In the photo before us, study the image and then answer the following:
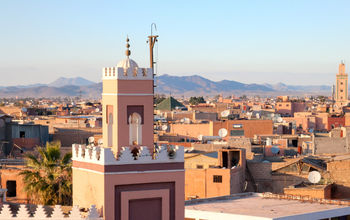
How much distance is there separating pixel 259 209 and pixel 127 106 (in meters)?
8.45

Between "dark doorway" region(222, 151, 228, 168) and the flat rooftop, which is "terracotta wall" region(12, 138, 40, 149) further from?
the flat rooftop

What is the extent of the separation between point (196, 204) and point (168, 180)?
8684 mm

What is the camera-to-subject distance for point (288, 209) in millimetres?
20484

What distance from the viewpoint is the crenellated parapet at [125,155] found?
41.9 ft

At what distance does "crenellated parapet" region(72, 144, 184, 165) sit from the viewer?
1277cm

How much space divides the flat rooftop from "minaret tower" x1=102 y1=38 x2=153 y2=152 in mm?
6659

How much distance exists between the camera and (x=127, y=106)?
1316cm

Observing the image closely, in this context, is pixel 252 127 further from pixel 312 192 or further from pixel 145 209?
pixel 145 209

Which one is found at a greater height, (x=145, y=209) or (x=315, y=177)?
(x=145, y=209)

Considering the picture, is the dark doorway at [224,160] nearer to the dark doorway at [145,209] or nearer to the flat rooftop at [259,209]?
the flat rooftop at [259,209]

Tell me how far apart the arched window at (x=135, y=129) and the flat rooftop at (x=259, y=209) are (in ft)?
21.8

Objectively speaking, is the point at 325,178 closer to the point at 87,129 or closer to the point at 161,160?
the point at 161,160

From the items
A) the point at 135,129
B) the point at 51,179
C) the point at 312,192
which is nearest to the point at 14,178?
the point at 51,179

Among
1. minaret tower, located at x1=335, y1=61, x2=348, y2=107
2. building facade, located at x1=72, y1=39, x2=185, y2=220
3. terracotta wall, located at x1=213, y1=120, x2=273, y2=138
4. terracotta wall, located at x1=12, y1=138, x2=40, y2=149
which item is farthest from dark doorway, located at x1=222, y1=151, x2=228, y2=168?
minaret tower, located at x1=335, y1=61, x2=348, y2=107
